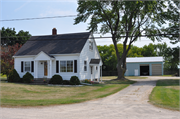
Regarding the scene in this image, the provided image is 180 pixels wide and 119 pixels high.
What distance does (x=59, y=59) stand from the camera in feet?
73.2

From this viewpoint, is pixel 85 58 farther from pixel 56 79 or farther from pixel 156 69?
pixel 156 69

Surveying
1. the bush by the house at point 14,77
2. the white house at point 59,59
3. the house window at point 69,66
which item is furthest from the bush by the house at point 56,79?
the bush by the house at point 14,77

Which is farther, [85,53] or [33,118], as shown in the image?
[85,53]

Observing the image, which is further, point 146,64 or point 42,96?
point 146,64

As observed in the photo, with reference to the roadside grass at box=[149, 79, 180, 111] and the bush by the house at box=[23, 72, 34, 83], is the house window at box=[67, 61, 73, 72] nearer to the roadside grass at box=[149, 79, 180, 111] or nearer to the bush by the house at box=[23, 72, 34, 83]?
the bush by the house at box=[23, 72, 34, 83]

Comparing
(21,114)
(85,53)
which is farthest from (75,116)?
(85,53)

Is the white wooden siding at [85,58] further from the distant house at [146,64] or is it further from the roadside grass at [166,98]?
the distant house at [146,64]

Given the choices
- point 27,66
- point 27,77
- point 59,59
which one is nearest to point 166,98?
point 59,59

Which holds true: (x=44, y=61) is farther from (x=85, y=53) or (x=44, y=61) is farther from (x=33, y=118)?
(x=33, y=118)

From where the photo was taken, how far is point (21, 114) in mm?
7941

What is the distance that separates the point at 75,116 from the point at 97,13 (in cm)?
2189

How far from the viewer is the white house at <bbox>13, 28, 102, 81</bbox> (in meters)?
21.7

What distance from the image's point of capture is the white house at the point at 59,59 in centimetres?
2172

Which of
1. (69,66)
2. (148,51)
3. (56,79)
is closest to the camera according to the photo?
(56,79)
